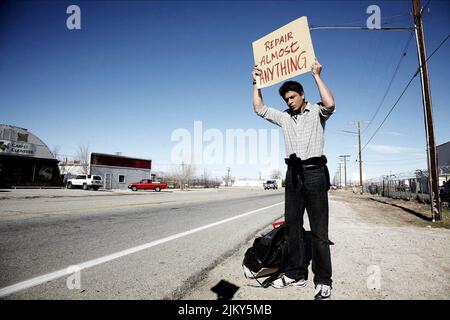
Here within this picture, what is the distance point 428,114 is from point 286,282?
9854 mm

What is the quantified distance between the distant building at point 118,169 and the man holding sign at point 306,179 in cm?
4052

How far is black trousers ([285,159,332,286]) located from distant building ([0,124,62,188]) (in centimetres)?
3684

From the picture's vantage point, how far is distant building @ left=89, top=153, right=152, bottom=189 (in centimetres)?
3900

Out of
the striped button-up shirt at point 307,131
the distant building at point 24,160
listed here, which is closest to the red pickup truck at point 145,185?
the distant building at point 24,160

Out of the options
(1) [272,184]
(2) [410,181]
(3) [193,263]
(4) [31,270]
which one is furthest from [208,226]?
(1) [272,184]

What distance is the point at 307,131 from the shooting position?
2.78 meters

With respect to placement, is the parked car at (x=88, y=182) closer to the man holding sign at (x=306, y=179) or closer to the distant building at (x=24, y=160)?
the distant building at (x=24, y=160)

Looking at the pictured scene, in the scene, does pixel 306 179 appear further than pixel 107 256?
No

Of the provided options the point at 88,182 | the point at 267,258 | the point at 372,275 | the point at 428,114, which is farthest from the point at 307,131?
the point at 88,182

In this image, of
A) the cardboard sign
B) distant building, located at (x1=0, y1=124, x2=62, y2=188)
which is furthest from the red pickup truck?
the cardboard sign

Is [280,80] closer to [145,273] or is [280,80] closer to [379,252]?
[145,273]

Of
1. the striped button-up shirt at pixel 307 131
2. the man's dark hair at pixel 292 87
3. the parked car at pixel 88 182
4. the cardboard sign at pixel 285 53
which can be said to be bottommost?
the parked car at pixel 88 182

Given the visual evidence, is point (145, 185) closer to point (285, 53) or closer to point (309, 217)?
point (285, 53)

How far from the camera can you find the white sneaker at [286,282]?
2.77 metres
